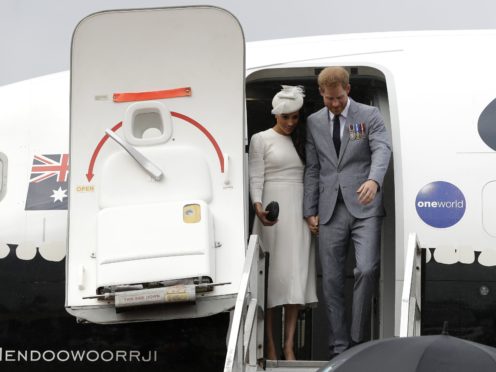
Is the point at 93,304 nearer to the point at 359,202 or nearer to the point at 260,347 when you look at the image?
the point at 260,347

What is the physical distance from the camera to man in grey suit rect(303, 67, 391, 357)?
37.1ft

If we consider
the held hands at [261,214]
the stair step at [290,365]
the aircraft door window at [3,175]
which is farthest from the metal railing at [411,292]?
the aircraft door window at [3,175]

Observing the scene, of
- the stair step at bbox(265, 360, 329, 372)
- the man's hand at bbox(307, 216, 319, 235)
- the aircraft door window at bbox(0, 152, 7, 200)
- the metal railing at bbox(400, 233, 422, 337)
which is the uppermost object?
the aircraft door window at bbox(0, 152, 7, 200)

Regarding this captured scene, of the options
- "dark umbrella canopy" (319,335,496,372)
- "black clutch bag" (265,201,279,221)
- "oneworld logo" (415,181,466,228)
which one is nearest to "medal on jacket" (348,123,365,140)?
"oneworld logo" (415,181,466,228)

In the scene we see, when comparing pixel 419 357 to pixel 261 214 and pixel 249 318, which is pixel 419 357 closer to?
pixel 249 318

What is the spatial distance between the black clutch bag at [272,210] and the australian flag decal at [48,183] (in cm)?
169

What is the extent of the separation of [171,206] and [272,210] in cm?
82

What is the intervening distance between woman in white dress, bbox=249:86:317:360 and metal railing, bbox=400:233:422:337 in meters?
0.97

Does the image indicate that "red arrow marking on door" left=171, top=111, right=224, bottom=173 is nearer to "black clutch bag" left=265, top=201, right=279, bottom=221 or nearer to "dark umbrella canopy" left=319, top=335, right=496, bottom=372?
"black clutch bag" left=265, top=201, right=279, bottom=221

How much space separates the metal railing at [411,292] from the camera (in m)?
10.1

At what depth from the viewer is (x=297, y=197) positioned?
1173cm

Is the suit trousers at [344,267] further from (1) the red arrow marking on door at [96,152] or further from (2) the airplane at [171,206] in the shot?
(1) the red arrow marking on door at [96,152]

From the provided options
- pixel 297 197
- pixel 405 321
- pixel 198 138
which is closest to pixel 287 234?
pixel 297 197

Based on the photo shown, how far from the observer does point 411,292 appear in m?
10.8
